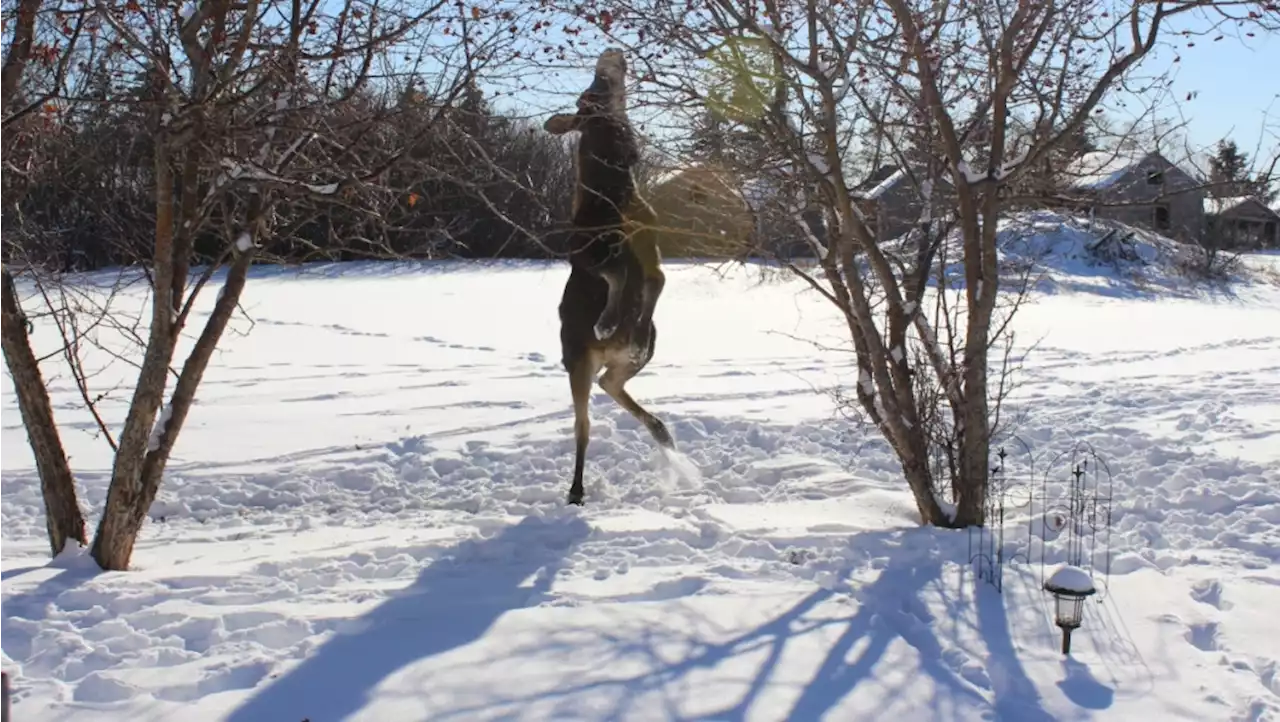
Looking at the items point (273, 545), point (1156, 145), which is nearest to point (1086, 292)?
point (1156, 145)

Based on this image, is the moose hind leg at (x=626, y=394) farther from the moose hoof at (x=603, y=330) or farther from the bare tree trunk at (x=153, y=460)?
the bare tree trunk at (x=153, y=460)

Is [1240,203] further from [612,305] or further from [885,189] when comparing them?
[612,305]

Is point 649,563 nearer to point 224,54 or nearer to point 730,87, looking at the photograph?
point 730,87

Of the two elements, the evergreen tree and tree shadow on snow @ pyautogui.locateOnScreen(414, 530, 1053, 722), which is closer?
tree shadow on snow @ pyautogui.locateOnScreen(414, 530, 1053, 722)

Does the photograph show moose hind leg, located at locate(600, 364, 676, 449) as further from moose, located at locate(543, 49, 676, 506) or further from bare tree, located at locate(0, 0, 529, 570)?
bare tree, located at locate(0, 0, 529, 570)

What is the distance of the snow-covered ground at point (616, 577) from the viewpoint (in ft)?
12.4

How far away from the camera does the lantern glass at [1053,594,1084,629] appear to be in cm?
417

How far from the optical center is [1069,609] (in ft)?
13.7

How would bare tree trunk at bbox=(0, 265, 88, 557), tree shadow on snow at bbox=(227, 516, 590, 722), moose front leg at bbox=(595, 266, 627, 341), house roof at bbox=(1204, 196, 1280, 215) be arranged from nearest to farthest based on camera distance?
tree shadow on snow at bbox=(227, 516, 590, 722)
bare tree trunk at bbox=(0, 265, 88, 557)
house roof at bbox=(1204, 196, 1280, 215)
moose front leg at bbox=(595, 266, 627, 341)

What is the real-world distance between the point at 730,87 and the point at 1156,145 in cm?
228

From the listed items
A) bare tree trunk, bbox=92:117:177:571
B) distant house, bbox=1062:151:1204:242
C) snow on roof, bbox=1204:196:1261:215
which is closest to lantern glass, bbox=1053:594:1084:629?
distant house, bbox=1062:151:1204:242

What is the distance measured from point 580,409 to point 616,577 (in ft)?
Result: 7.38

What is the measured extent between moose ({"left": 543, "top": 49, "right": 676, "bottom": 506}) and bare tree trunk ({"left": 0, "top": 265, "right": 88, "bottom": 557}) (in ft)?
9.32

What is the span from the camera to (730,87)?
5762 mm
